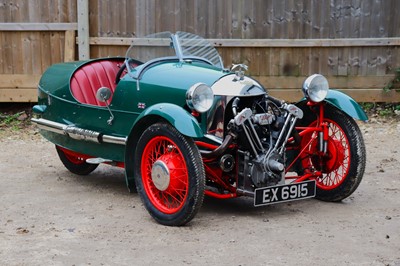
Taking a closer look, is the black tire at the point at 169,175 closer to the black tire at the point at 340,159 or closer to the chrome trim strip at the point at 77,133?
the chrome trim strip at the point at 77,133

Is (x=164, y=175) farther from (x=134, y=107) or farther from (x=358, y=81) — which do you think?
(x=358, y=81)

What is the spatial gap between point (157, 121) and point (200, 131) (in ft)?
1.98

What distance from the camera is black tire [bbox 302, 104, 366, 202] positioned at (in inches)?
232

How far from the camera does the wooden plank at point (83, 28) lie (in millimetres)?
10062

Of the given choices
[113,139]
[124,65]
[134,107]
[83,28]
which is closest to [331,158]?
[134,107]

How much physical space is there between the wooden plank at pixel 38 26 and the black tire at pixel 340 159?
5100 millimetres

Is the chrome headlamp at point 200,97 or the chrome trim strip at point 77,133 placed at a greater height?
the chrome headlamp at point 200,97

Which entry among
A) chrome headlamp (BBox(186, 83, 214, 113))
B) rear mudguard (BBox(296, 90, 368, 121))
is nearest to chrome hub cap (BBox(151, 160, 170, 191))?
chrome headlamp (BBox(186, 83, 214, 113))

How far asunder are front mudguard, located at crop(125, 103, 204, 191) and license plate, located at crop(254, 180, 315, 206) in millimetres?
683

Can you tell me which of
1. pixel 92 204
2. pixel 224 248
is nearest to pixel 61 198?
pixel 92 204

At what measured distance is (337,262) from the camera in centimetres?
451

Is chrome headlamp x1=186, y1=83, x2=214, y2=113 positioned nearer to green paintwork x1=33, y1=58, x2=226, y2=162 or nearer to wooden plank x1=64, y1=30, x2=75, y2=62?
green paintwork x1=33, y1=58, x2=226, y2=162

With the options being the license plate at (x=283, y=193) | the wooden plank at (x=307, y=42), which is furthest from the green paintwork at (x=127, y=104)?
the wooden plank at (x=307, y=42)

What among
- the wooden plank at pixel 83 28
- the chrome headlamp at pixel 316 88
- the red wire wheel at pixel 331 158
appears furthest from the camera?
the wooden plank at pixel 83 28
